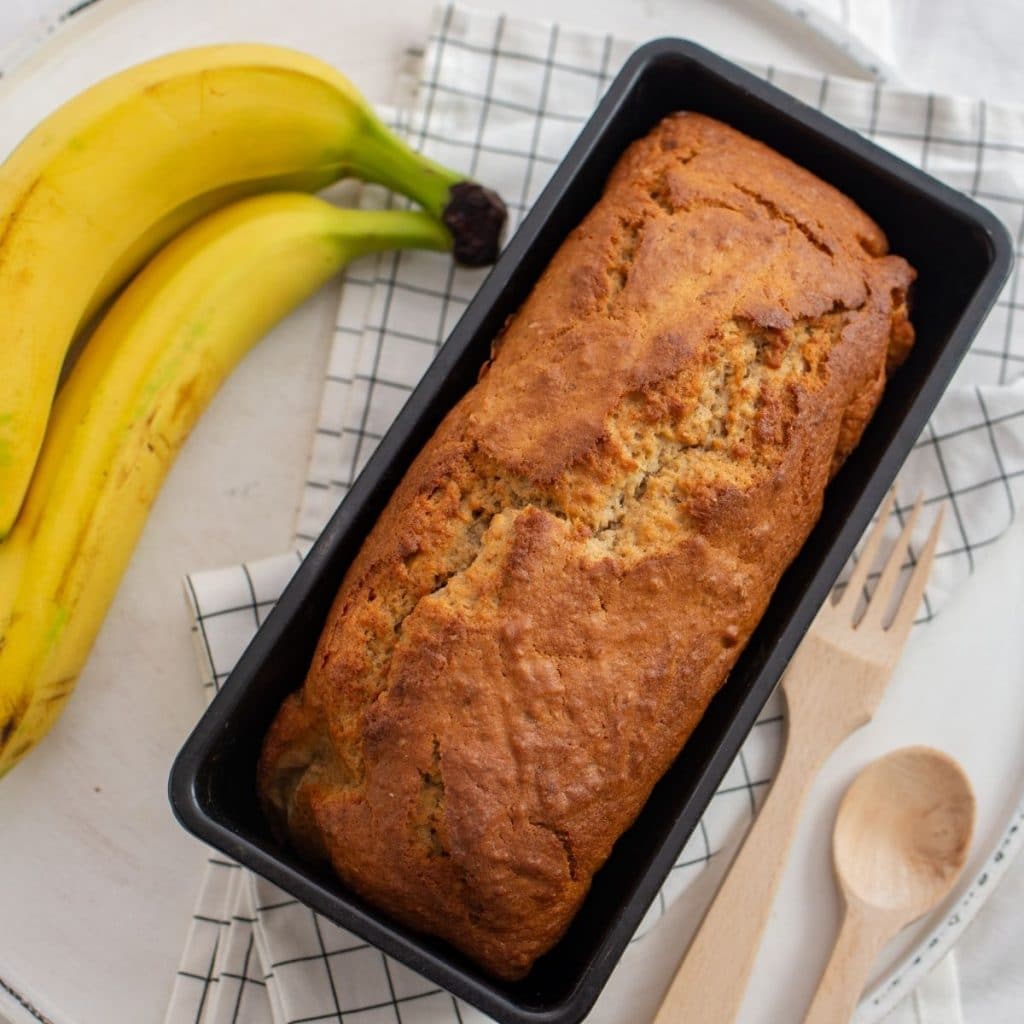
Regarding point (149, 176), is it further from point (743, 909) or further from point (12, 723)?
point (743, 909)

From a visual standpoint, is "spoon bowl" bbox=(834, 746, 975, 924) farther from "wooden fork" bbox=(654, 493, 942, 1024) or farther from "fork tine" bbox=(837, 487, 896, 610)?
"fork tine" bbox=(837, 487, 896, 610)

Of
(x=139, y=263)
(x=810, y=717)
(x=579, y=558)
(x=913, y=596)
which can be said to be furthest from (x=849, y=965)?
(x=139, y=263)

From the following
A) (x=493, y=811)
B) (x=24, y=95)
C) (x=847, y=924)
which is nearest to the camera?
(x=493, y=811)

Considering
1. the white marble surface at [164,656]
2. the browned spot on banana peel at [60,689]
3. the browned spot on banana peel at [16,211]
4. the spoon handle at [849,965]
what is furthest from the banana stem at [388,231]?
the spoon handle at [849,965]

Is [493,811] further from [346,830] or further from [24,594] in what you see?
[24,594]

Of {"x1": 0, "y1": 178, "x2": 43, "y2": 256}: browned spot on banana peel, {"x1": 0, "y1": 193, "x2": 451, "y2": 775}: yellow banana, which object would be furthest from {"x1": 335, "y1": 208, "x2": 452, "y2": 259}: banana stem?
{"x1": 0, "y1": 178, "x2": 43, "y2": 256}: browned spot on banana peel

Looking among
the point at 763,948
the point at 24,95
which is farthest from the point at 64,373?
the point at 763,948

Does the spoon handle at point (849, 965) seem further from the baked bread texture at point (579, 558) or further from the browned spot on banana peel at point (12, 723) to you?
the browned spot on banana peel at point (12, 723)

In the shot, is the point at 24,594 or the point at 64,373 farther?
the point at 64,373
